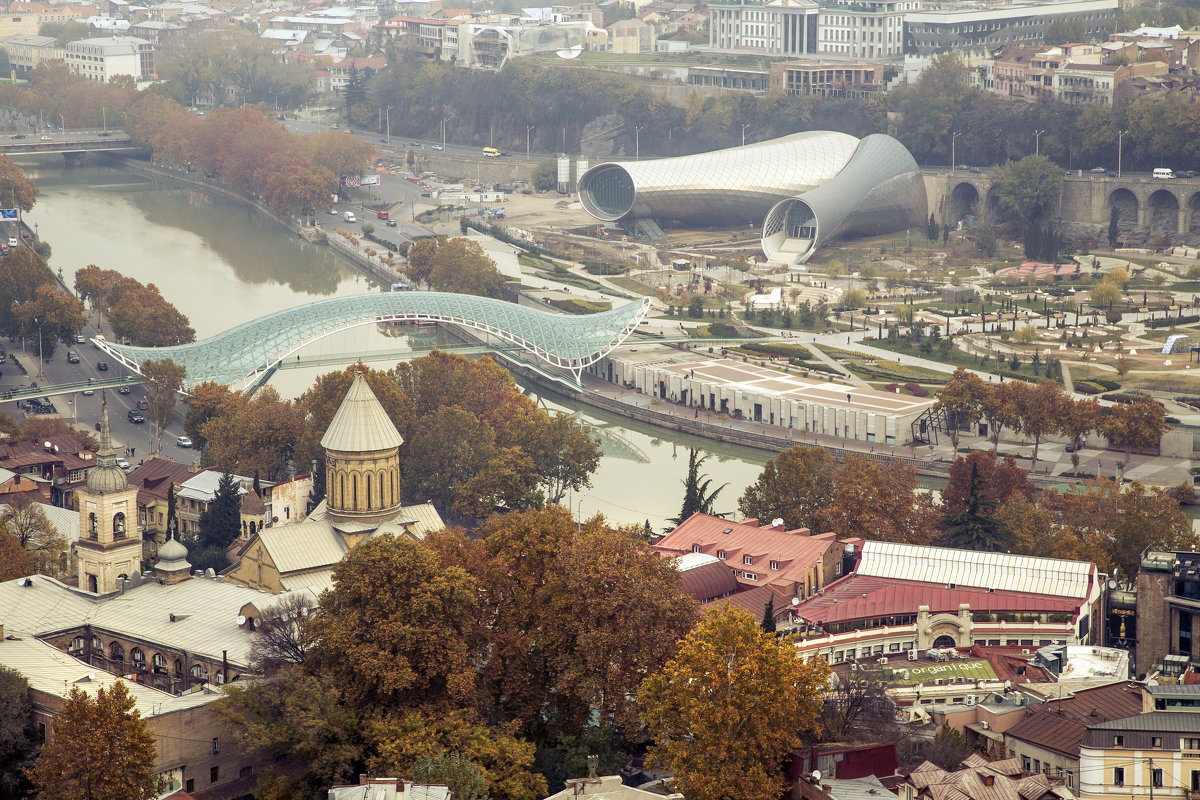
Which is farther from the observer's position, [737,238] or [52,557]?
[737,238]

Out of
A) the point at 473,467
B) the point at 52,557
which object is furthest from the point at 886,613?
the point at 52,557

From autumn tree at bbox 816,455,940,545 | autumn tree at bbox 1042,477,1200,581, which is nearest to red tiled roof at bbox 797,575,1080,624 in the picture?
autumn tree at bbox 1042,477,1200,581

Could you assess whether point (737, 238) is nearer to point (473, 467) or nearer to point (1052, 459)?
point (1052, 459)

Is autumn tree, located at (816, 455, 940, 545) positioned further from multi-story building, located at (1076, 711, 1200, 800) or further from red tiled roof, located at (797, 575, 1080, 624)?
multi-story building, located at (1076, 711, 1200, 800)

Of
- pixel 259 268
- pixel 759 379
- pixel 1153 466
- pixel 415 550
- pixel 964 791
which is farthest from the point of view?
pixel 259 268

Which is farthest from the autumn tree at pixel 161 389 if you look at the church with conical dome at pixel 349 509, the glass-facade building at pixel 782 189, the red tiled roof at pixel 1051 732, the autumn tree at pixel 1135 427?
the glass-facade building at pixel 782 189

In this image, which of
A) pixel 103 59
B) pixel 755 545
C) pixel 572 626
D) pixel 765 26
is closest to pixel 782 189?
pixel 765 26

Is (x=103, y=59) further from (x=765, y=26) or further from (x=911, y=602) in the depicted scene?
(x=911, y=602)
